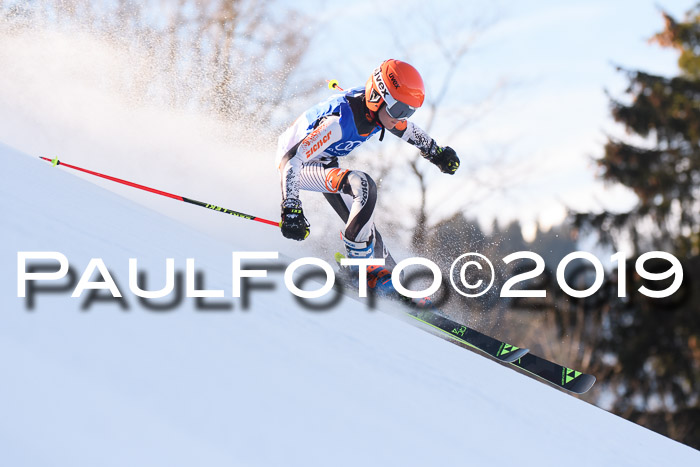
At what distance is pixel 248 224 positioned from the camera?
8820 mm

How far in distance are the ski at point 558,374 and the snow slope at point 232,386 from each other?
0.55 metres

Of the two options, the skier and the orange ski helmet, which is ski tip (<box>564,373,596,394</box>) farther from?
the orange ski helmet

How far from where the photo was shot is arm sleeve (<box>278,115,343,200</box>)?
4.60m

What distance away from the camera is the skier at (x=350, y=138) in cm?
452

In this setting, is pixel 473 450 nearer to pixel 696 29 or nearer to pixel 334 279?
pixel 334 279

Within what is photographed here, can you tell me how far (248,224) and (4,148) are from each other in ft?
11.6

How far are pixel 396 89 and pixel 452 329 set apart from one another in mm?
1776

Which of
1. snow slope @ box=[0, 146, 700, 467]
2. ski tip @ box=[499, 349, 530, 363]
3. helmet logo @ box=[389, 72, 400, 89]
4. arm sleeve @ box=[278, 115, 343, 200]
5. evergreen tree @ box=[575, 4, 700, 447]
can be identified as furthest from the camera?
evergreen tree @ box=[575, 4, 700, 447]

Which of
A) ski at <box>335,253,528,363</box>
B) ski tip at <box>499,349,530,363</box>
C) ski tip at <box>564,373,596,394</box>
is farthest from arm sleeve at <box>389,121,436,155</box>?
ski tip at <box>564,373,596,394</box>

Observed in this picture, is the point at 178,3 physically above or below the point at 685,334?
above

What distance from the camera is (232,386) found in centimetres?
228

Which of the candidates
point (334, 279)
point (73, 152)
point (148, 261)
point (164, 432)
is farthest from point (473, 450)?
point (73, 152)

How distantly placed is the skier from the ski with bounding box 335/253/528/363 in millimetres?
376

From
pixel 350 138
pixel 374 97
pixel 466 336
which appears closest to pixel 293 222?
pixel 350 138
